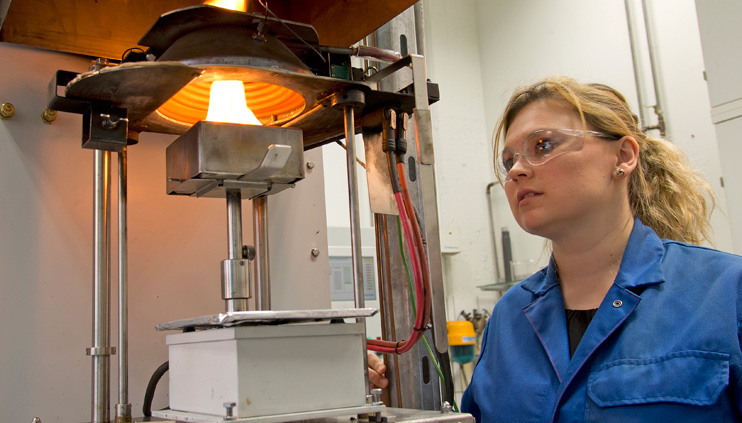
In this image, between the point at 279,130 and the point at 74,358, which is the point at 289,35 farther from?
the point at 74,358

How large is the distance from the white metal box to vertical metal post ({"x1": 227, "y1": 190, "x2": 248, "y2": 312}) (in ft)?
0.35

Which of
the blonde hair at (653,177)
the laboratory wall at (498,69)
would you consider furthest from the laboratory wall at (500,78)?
the blonde hair at (653,177)

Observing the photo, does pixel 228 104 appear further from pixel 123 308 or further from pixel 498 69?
pixel 498 69

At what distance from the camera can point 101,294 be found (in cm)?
92

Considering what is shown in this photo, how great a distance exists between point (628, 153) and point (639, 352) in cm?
35

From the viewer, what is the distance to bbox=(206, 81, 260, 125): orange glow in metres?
0.95

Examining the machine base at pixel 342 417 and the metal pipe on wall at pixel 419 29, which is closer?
the machine base at pixel 342 417

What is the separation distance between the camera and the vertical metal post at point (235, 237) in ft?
3.03

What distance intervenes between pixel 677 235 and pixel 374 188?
0.58m

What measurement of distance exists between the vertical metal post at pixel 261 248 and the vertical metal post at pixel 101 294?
31cm

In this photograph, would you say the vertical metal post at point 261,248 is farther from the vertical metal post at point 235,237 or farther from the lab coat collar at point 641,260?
the lab coat collar at point 641,260

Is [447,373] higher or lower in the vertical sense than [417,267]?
lower

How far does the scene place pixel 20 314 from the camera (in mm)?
1030

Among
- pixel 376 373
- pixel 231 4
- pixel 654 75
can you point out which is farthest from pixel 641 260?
pixel 654 75
